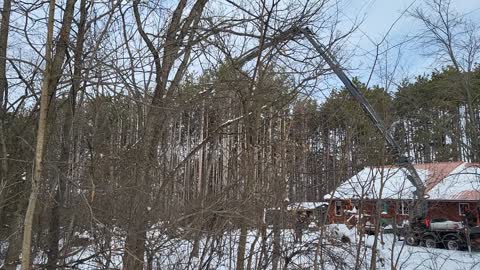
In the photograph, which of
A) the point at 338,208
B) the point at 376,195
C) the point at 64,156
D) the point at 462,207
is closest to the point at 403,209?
the point at 376,195

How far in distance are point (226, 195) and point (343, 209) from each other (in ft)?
12.4

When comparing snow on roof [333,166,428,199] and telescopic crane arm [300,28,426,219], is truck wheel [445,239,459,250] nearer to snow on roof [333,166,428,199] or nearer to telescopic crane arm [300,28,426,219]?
telescopic crane arm [300,28,426,219]

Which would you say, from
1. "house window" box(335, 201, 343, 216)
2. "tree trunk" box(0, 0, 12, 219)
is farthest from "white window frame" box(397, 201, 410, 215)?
"tree trunk" box(0, 0, 12, 219)

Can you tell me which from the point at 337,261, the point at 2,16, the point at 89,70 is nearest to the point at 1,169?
the point at 2,16

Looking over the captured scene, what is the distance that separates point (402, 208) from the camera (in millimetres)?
7703

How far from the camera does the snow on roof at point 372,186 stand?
7332mm

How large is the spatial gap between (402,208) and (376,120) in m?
1.48

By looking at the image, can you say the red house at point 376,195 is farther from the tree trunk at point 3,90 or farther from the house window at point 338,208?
the tree trunk at point 3,90

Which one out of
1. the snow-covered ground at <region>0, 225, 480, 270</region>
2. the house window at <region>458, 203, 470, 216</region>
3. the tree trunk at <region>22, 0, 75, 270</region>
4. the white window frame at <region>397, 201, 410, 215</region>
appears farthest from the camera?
the house window at <region>458, 203, 470, 216</region>

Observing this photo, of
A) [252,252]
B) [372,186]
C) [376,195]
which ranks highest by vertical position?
[372,186]

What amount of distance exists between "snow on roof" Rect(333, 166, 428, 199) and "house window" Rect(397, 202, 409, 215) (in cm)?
11

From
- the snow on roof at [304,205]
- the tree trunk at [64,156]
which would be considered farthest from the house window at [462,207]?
the tree trunk at [64,156]

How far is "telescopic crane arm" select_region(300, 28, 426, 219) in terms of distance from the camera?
6.61 m

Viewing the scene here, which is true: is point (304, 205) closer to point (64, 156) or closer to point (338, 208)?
point (338, 208)
